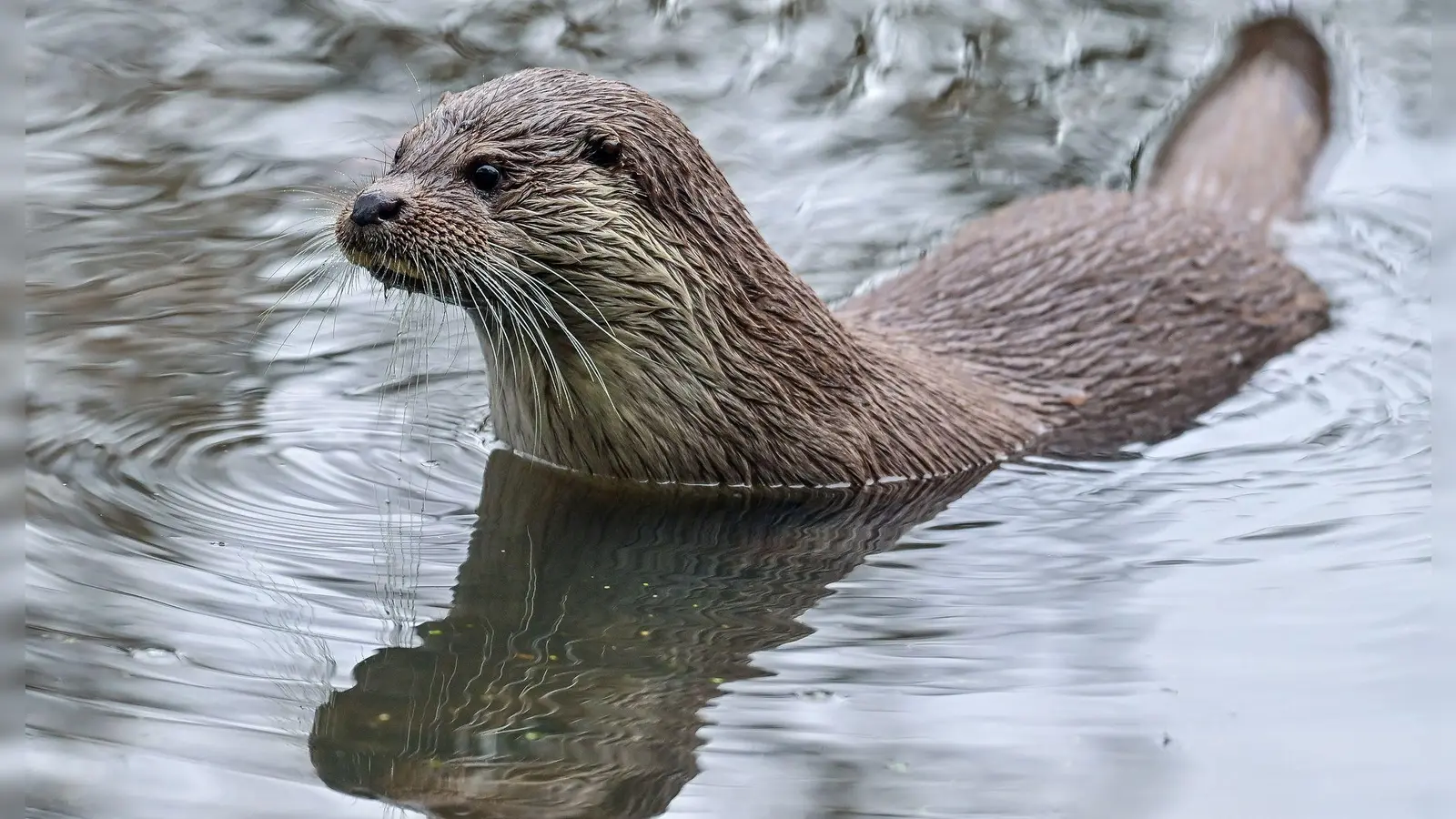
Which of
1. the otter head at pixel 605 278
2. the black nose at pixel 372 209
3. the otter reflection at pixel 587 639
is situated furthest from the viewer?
the otter head at pixel 605 278

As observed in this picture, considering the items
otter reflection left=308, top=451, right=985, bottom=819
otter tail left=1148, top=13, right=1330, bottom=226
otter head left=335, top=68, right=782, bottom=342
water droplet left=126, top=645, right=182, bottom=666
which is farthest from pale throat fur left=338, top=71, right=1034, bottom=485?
otter tail left=1148, top=13, right=1330, bottom=226

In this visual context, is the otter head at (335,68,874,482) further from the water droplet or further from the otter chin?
the water droplet

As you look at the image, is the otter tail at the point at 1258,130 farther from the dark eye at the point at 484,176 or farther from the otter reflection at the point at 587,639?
the dark eye at the point at 484,176

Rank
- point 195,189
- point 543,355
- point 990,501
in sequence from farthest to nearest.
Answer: point 195,189
point 990,501
point 543,355

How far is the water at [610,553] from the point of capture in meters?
3.14

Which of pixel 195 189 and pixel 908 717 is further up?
pixel 195 189

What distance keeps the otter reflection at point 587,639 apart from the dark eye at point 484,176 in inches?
30.6

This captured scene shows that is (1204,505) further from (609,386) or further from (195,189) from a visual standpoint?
(195,189)

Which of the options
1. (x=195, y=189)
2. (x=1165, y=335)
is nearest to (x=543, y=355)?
(x=1165, y=335)

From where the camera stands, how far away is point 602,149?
4055mm

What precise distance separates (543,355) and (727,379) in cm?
42

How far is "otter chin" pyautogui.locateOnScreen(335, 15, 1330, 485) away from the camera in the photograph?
4020mm

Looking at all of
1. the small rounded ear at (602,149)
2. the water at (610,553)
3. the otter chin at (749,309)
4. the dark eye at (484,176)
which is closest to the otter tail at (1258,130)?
the water at (610,553)

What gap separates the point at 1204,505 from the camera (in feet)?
15.1
